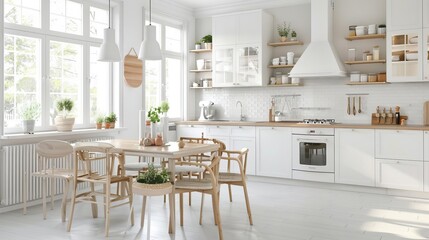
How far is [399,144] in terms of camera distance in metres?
5.73

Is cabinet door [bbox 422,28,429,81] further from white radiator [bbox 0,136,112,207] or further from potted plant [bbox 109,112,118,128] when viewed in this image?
white radiator [bbox 0,136,112,207]

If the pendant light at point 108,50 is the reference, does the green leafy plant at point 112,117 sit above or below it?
below

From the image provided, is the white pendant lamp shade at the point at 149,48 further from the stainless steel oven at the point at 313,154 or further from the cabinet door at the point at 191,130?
the cabinet door at the point at 191,130

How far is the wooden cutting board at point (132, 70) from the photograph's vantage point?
654cm

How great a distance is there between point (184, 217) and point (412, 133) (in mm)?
3234

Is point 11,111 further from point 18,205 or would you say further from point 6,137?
point 18,205

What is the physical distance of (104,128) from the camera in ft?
19.7

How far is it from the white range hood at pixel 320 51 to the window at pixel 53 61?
3.00 meters

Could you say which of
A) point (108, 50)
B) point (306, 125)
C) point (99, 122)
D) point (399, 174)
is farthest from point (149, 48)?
point (399, 174)

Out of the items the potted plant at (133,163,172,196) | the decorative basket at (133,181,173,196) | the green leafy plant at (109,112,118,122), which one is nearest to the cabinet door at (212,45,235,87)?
the green leafy plant at (109,112,118,122)

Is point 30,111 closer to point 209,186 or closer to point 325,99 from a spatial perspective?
point 209,186

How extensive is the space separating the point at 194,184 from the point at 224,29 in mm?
4174

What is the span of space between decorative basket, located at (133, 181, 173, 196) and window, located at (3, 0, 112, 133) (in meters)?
2.20

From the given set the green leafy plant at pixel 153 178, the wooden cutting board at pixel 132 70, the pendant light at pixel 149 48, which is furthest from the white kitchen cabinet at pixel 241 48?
the green leafy plant at pixel 153 178
